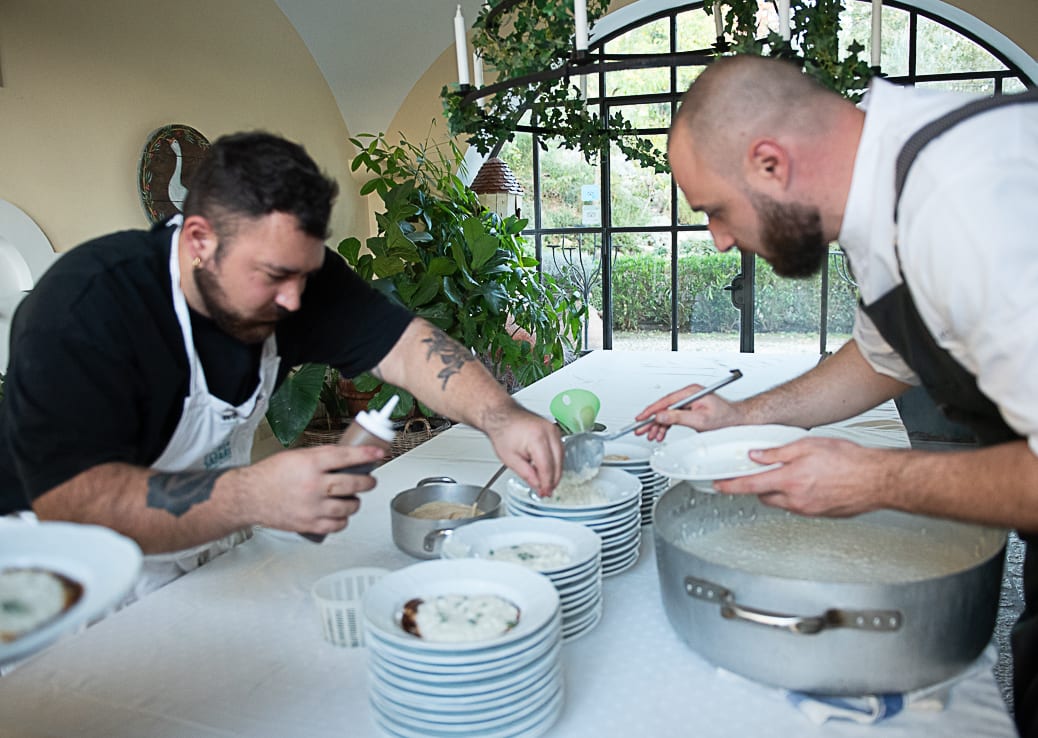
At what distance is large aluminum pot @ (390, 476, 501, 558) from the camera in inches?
52.8

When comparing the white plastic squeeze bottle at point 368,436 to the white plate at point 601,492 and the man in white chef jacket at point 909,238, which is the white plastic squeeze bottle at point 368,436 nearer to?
the white plate at point 601,492

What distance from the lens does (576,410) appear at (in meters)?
1.79

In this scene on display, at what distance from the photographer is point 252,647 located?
1.16 meters

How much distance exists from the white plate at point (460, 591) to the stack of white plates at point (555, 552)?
0.06 metres

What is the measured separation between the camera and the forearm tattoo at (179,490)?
1.12 m

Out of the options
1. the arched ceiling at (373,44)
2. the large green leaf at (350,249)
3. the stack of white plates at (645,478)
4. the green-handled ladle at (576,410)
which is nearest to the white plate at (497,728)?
the stack of white plates at (645,478)

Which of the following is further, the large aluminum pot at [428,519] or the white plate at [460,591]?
the large aluminum pot at [428,519]

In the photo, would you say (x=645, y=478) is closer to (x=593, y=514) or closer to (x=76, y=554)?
(x=593, y=514)

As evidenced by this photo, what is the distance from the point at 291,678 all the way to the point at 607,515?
1.76ft

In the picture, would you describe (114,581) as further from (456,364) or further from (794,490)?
(456,364)

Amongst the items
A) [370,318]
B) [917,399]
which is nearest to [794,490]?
[370,318]

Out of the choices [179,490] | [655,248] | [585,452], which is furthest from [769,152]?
[655,248]

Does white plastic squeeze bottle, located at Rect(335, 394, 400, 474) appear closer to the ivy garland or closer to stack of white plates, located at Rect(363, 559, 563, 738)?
stack of white plates, located at Rect(363, 559, 563, 738)

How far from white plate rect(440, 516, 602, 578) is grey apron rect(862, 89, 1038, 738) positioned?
1.84 feet
